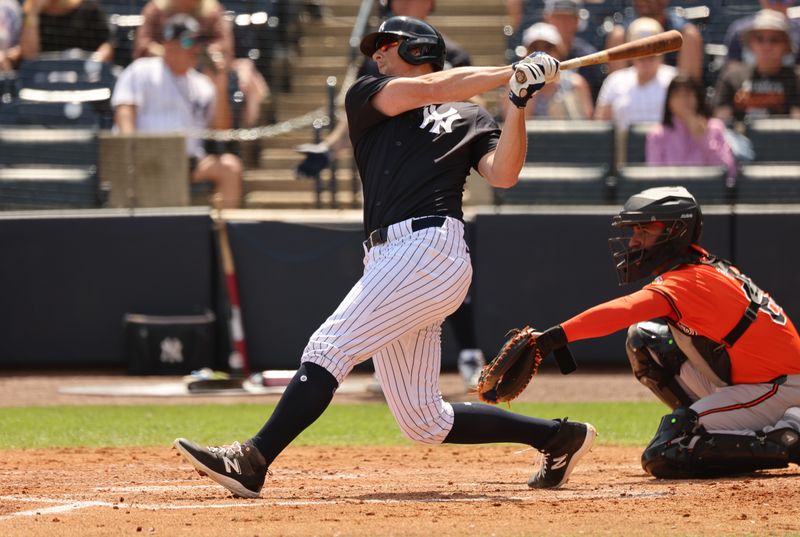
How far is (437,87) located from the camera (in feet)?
14.4

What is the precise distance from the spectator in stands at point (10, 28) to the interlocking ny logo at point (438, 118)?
7.56 metres

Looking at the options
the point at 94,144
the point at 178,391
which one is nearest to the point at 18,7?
the point at 94,144

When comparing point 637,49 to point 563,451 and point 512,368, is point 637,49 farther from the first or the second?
point 563,451

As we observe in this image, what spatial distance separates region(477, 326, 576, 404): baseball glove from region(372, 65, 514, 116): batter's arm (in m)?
0.86

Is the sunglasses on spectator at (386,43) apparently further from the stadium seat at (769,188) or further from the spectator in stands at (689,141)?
the stadium seat at (769,188)

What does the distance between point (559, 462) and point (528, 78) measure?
4.68ft

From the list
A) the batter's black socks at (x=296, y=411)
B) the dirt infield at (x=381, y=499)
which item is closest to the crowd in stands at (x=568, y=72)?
the dirt infield at (x=381, y=499)

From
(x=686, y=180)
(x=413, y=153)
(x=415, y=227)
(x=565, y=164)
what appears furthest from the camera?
(x=565, y=164)

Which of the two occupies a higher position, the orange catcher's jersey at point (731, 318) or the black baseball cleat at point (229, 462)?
the orange catcher's jersey at point (731, 318)

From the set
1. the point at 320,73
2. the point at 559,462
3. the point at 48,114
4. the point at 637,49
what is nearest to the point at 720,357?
the point at 559,462

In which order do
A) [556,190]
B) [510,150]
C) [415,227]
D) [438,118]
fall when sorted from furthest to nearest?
1. [556,190]
2. [438,118]
3. [415,227]
4. [510,150]

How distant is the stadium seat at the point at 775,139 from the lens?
948cm

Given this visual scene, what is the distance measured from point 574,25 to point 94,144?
13.2 ft

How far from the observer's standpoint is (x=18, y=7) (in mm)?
11617
